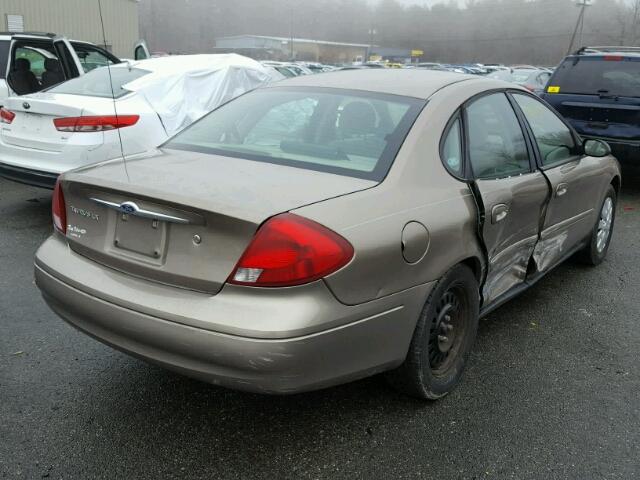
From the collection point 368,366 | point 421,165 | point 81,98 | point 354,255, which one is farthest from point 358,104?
point 81,98

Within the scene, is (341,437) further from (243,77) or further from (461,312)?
(243,77)

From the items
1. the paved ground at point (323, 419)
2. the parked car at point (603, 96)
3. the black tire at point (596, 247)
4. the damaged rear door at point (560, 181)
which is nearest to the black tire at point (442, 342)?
the paved ground at point (323, 419)

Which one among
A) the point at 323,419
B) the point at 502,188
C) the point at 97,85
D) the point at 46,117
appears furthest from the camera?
the point at 97,85

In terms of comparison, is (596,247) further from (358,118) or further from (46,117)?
(46,117)

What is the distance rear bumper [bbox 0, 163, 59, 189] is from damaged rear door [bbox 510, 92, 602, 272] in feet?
12.9

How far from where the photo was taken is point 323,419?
2.73m

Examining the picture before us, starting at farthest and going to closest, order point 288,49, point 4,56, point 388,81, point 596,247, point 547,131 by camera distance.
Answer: point 288,49, point 4,56, point 596,247, point 547,131, point 388,81

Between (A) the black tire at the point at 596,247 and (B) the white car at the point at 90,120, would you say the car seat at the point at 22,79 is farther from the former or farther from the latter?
(A) the black tire at the point at 596,247

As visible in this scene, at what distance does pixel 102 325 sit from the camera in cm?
243

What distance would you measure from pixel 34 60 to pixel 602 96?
8.01 metres

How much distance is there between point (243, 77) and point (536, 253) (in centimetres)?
574

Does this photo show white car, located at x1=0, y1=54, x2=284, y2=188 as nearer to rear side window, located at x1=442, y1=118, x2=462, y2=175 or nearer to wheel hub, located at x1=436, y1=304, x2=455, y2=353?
rear side window, located at x1=442, y1=118, x2=462, y2=175

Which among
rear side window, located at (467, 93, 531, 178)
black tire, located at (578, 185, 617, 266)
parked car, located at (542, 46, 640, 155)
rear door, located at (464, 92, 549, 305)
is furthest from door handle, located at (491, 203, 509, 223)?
parked car, located at (542, 46, 640, 155)

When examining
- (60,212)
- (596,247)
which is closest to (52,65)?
(60,212)
